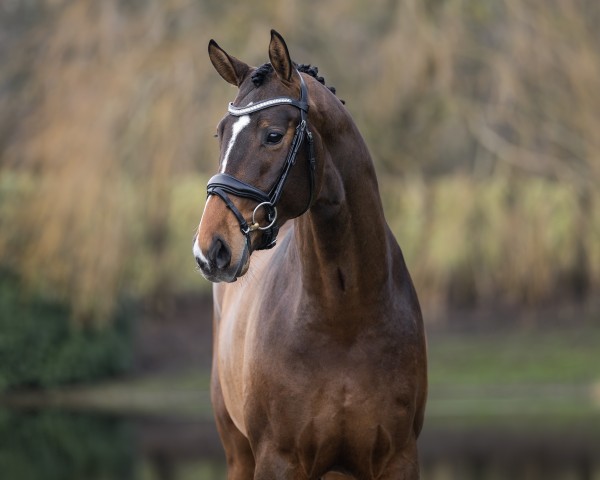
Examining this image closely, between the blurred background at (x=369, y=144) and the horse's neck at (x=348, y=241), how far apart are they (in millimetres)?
10722

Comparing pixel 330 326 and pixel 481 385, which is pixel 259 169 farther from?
pixel 481 385

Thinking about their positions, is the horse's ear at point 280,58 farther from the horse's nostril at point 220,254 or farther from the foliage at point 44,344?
the foliage at point 44,344

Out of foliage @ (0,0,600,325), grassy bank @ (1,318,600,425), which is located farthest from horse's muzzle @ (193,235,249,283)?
foliage @ (0,0,600,325)

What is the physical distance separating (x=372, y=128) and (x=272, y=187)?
43.1ft

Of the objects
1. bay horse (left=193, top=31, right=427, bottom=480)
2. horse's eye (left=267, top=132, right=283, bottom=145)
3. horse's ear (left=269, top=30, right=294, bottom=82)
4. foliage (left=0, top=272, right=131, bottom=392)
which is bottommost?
foliage (left=0, top=272, right=131, bottom=392)

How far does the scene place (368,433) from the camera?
14.1 feet

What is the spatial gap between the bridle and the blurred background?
438 inches

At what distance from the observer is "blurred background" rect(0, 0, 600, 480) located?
53.0ft

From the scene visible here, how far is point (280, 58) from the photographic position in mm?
3949

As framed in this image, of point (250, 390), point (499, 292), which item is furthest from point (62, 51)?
point (250, 390)

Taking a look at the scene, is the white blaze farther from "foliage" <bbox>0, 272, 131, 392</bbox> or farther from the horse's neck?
"foliage" <bbox>0, 272, 131, 392</bbox>

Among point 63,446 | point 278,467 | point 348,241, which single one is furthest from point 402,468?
point 63,446

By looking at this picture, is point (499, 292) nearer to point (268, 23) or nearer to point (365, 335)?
point (268, 23)

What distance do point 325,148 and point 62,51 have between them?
44.8ft
